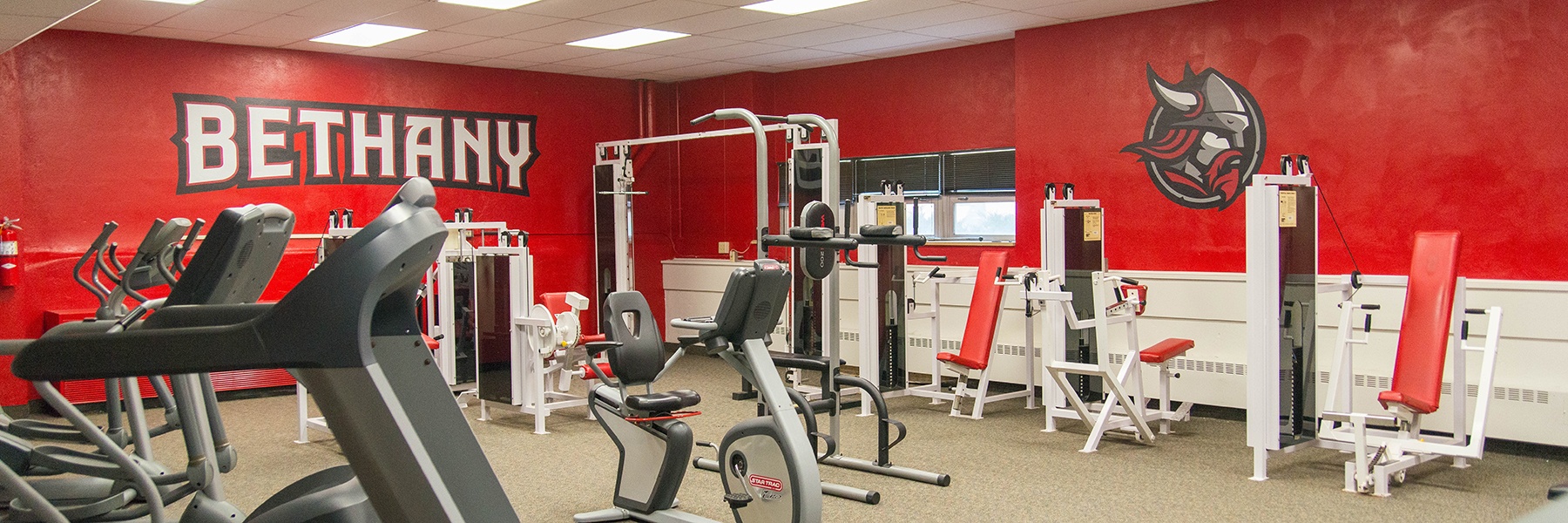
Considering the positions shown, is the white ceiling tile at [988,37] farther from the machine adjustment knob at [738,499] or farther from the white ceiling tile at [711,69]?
the machine adjustment knob at [738,499]

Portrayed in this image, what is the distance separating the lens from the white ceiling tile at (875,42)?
8.17 m

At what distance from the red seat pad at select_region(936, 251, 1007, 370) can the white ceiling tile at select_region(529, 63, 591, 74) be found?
408cm

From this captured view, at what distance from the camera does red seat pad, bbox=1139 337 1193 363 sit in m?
6.22

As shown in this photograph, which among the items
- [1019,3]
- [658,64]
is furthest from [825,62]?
[1019,3]

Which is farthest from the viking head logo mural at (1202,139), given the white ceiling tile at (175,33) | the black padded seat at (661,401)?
the white ceiling tile at (175,33)

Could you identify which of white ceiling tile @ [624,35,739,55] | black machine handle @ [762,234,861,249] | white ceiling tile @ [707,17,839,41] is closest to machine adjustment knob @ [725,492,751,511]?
black machine handle @ [762,234,861,249]

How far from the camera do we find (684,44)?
8461mm

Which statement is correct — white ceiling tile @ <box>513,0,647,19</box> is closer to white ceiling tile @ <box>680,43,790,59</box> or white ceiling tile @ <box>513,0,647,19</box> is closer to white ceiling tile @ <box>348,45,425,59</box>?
white ceiling tile @ <box>680,43,790,59</box>

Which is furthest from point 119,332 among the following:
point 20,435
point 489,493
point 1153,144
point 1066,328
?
point 1153,144

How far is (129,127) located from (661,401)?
208 inches

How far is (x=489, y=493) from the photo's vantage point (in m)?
1.57

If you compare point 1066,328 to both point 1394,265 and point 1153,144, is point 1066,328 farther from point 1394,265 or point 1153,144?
point 1394,265

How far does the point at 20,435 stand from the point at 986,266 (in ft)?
16.9

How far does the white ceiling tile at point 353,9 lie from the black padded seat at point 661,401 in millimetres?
3349
